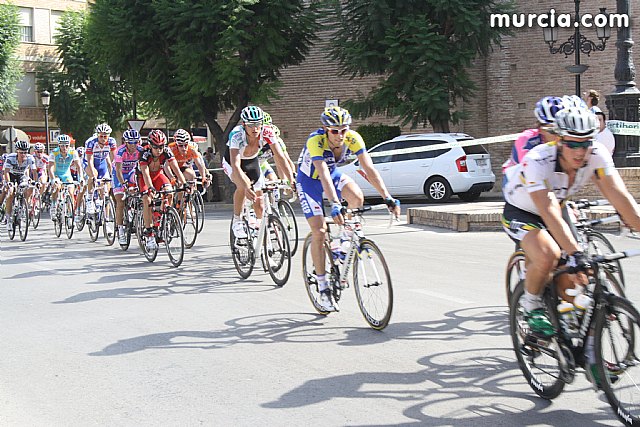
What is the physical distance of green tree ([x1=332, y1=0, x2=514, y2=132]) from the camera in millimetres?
26594

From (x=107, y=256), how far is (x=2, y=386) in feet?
26.4

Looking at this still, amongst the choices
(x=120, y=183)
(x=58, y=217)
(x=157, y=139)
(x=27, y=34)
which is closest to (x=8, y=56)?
(x=27, y=34)

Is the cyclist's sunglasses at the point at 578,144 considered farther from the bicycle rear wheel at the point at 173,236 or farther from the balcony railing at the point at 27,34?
the balcony railing at the point at 27,34

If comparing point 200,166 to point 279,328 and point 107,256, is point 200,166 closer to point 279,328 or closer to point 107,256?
point 107,256

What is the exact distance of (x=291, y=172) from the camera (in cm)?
1071

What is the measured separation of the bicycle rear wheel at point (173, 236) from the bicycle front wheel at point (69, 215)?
5.58 metres

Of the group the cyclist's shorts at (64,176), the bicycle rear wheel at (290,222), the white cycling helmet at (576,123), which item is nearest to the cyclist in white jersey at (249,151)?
the bicycle rear wheel at (290,222)

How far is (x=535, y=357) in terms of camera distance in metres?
5.31

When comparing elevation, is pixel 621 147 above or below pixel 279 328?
above

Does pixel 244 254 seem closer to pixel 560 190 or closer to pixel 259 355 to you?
pixel 259 355

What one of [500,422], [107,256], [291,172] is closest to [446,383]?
[500,422]

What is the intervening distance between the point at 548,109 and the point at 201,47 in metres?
23.6

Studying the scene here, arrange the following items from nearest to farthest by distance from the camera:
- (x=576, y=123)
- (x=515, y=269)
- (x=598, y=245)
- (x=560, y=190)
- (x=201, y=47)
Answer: (x=576, y=123) < (x=560, y=190) < (x=515, y=269) < (x=598, y=245) < (x=201, y=47)

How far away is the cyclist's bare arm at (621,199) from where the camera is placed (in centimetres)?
491
